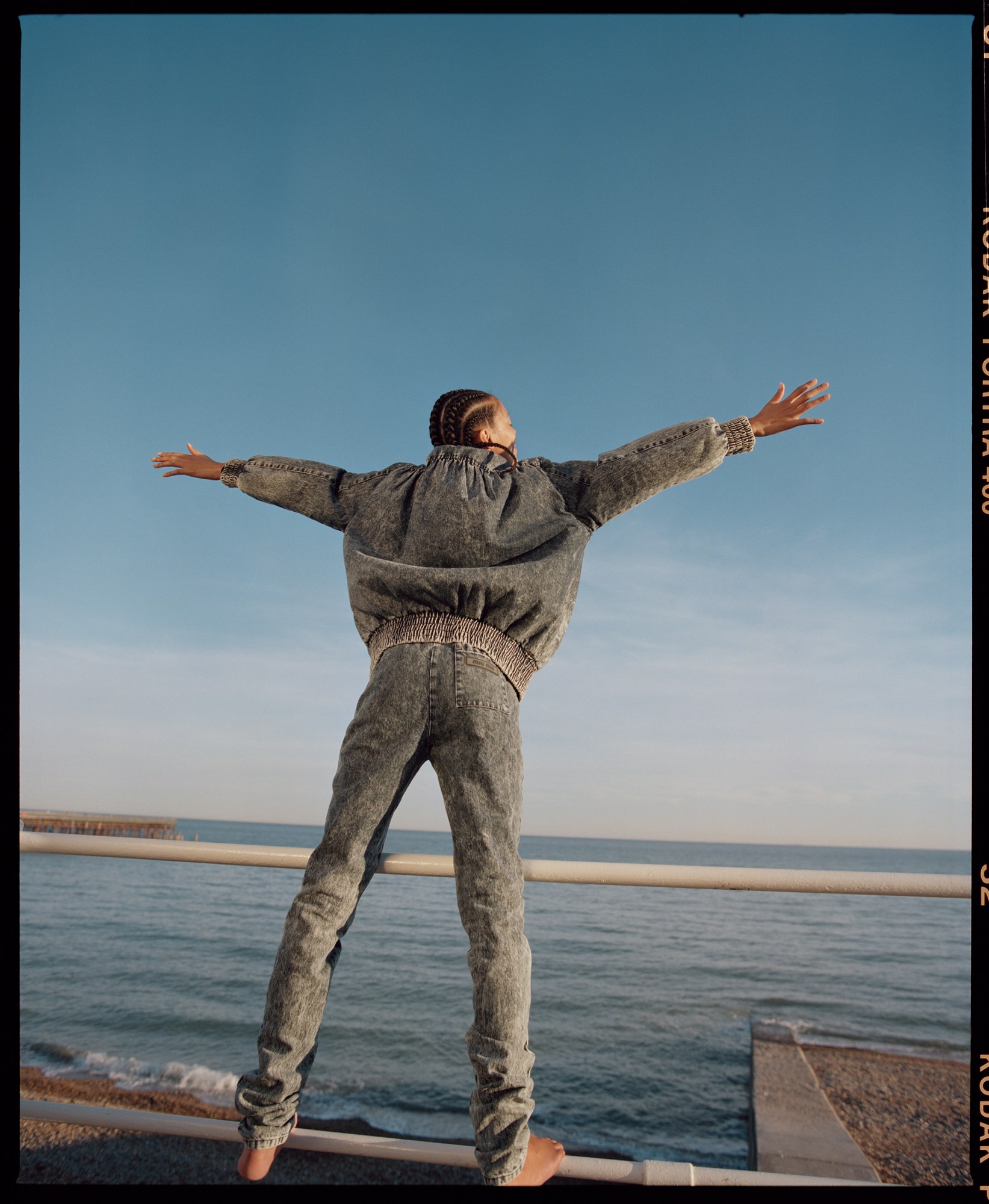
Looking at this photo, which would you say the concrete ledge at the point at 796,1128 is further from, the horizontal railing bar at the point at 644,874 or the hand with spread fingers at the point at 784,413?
the hand with spread fingers at the point at 784,413

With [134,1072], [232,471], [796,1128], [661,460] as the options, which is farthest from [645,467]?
[134,1072]

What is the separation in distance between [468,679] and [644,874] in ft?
1.80

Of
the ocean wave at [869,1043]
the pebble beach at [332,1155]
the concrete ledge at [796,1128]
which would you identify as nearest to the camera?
the concrete ledge at [796,1128]

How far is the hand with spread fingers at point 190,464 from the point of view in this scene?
202 centimetres

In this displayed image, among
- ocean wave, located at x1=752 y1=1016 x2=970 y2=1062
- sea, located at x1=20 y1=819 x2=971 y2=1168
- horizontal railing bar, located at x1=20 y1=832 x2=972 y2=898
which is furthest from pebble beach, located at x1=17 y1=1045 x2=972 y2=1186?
horizontal railing bar, located at x1=20 y1=832 x2=972 y2=898

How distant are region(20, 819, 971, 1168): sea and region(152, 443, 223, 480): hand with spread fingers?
67.1 inches

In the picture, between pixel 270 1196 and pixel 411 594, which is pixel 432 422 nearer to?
pixel 411 594

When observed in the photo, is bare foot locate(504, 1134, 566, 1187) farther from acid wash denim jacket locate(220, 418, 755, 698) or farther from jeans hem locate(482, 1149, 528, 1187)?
acid wash denim jacket locate(220, 418, 755, 698)

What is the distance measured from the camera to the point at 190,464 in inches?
80.5

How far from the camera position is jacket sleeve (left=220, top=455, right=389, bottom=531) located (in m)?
1.80

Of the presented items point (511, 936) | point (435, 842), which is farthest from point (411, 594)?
→ point (435, 842)

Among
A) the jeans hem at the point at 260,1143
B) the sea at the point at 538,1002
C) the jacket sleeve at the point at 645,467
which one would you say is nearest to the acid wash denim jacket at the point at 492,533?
the jacket sleeve at the point at 645,467

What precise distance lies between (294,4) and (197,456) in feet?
3.73
